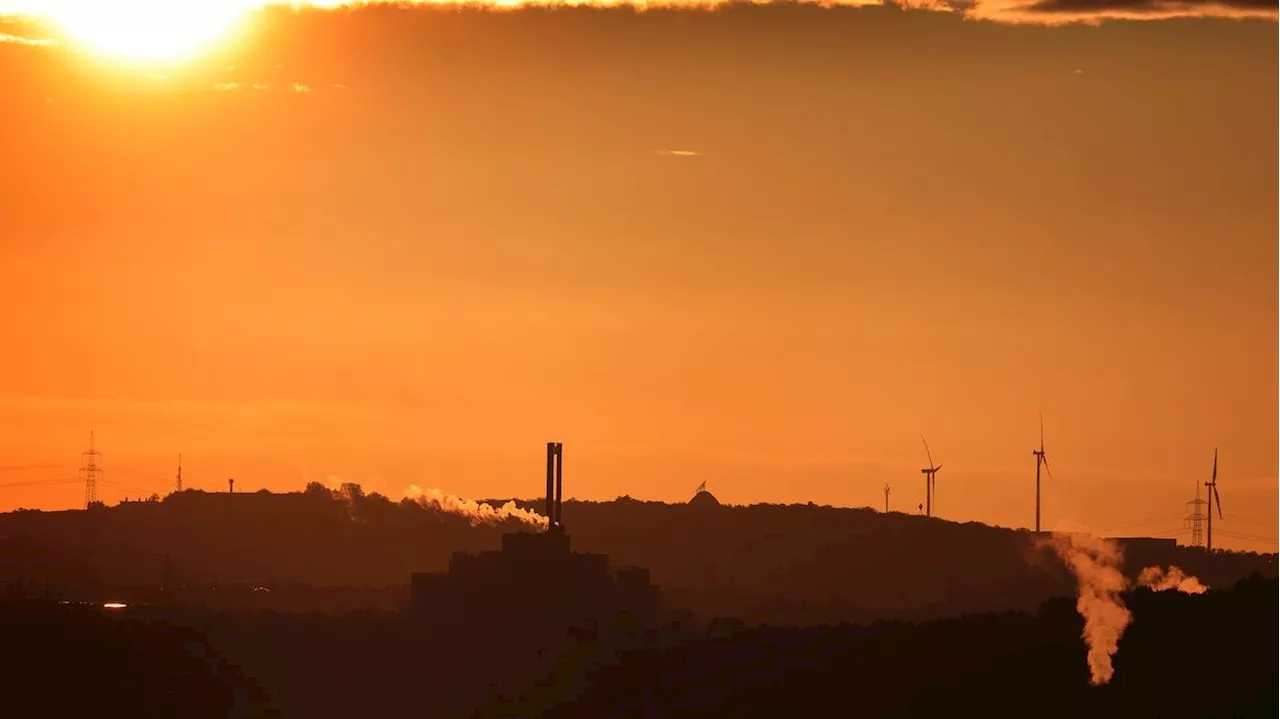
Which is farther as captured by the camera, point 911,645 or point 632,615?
point 632,615

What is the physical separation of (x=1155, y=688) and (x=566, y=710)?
2732 cm

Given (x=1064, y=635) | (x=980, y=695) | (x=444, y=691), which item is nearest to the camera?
(x=980, y=695)

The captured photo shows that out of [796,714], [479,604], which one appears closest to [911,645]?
[796,714]

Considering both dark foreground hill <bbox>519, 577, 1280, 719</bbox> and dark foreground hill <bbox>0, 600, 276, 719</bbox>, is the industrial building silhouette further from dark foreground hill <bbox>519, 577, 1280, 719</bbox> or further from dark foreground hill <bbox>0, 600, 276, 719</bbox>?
dark foreground hill <bbox>519, 577, 1280, 719</bbox>

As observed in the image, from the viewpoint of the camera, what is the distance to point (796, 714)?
103 m

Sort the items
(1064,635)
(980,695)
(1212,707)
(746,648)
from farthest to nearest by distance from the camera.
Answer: (746,648) < (1064,635) < (980,695) < (1212,707)

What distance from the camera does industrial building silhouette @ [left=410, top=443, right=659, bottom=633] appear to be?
454 ft

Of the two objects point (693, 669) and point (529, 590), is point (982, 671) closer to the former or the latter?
point (693, 669)

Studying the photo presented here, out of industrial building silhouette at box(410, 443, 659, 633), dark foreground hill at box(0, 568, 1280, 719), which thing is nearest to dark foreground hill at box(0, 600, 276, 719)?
dark foreground hill at box(0, 568, 1280, 719)

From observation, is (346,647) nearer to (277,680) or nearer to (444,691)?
(277,680)

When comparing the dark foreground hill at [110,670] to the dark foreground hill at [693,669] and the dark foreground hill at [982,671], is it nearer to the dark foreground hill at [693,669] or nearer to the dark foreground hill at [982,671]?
the dark foreground hill at [693,669]

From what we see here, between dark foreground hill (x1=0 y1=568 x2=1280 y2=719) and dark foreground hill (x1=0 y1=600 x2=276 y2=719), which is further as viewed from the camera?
dark foreground hill (x1=0 y1=600 x2=276 y2=719)

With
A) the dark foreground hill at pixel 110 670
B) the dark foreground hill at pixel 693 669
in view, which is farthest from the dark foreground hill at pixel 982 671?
the dark foreground hill at pixel 110 670

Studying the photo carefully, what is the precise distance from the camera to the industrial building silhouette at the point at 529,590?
138 meters
